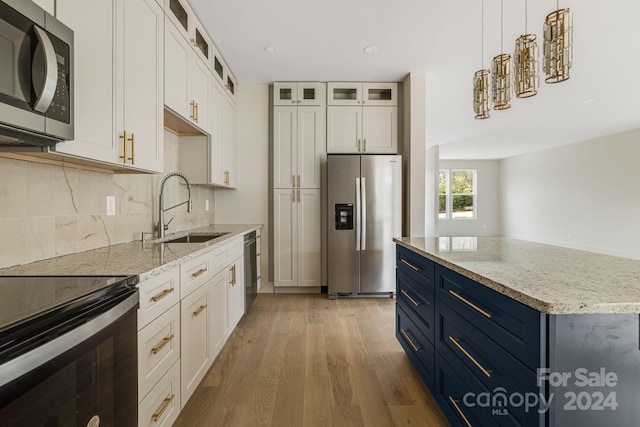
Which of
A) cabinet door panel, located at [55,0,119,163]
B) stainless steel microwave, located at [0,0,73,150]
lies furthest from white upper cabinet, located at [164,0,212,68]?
stainless steel microwave, located at [0,0,73,150]

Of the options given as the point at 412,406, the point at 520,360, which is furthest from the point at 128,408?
the point at 412,406

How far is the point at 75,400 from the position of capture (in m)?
0.86

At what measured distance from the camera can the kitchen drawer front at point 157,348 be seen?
4.18 feet

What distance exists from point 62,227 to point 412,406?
82.4 inches

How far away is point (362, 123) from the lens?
160 inches

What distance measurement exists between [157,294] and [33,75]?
35.0 inches

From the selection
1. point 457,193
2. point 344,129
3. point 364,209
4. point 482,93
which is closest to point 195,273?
point 482,93

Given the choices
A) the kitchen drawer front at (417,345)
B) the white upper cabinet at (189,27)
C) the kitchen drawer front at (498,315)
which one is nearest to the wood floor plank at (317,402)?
the kitchen drawer front at (417,345)

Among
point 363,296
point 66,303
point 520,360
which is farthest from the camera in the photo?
point 363,296

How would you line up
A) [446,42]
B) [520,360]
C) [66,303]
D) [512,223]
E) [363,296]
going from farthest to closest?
[512,223] → [363,296] → [446,42] → [520,360] → [66,303]

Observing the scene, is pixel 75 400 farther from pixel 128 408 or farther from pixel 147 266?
pixel 147 266

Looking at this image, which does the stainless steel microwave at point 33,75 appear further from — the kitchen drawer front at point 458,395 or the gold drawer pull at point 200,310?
the kitchen drawer front at point 458,395

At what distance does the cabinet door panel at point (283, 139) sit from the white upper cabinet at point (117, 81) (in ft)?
6.76

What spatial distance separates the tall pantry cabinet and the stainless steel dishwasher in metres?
0.52
